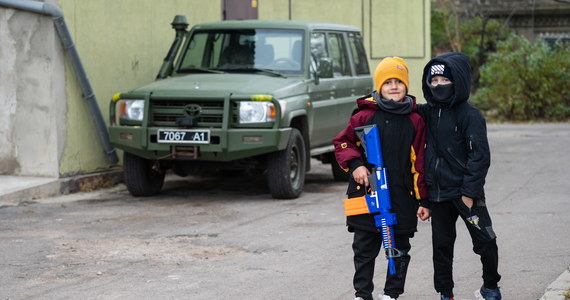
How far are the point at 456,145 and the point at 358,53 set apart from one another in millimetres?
8348

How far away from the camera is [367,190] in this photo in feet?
18.6

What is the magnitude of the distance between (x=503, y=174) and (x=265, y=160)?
3747 millimetres

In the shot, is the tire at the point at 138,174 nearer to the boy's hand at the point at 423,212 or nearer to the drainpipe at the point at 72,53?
the drainpipe at the point at 72,53

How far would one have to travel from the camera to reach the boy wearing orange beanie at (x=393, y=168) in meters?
5.67

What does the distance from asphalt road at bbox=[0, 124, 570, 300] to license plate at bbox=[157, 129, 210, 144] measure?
678mm

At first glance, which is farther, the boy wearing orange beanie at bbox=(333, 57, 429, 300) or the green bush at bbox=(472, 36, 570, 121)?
the green bush at bbox=(472, 36, 570, 121)

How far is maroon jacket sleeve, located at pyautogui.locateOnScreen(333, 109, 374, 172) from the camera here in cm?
571

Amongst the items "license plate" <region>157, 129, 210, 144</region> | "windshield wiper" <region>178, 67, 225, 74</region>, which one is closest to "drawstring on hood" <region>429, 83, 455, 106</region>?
"license plate" <region>157, 129, 210, 144</region>

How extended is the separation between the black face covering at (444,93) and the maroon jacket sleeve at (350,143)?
1.19 feet

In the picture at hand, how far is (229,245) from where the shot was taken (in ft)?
27.8

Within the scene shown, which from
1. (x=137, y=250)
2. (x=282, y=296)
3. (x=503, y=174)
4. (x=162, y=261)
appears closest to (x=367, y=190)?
(x=282, y=296)

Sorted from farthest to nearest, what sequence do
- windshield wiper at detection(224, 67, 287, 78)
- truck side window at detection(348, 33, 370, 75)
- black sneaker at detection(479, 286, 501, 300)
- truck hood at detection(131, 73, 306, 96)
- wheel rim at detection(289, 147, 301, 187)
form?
truck side window at detection(348, 33, 370, 75), windshield wiper at detection(224, 67, 287, 78), wheel rim at detection(289, 147, 301, 187), truck hood at detection(131, 73, 306, 96), black sneaker at detection(479, 286, 501, 300)

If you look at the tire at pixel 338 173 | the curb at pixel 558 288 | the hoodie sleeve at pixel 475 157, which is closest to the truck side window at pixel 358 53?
the tire at pixel 338 173

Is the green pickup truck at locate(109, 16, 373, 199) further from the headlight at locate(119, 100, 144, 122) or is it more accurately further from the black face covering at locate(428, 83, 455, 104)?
the black face covering at locate(428, 83, 455, 104)
